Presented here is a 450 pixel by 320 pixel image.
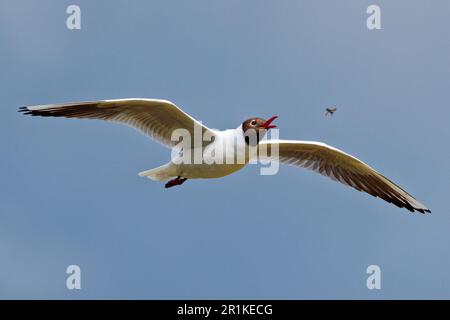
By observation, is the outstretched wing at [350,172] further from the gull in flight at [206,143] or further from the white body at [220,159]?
the white body at [220,159]

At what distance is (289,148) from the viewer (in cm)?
994

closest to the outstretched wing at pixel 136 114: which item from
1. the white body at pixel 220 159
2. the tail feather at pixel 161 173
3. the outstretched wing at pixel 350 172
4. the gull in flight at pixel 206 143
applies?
the gull in flight at pixel 206 143

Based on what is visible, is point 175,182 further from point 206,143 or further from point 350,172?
point 350,172

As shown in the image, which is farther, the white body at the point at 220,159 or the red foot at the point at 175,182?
the red foot at the point at 175,182

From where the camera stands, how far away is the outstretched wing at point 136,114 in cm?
898

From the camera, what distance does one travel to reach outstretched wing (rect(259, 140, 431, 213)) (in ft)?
32.8

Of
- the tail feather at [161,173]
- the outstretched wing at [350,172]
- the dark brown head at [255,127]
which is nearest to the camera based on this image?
the dark brown head at [255,127]

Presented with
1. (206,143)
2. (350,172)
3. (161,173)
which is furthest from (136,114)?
(350,172)

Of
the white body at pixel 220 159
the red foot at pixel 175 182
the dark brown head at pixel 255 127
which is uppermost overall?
the dark brown head at pixel 255 127

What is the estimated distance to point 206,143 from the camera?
30.1 feet

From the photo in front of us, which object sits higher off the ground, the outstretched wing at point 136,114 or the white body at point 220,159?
the outstretched wing at point 136,114

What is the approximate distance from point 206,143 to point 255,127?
2.01 feet

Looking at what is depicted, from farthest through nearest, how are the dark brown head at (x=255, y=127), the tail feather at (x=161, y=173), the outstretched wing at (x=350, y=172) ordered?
the outstretched wing at (x=350, y=172)
the tail feather at (x=161, y=173)
the dark brown head at (x=255, y=127)

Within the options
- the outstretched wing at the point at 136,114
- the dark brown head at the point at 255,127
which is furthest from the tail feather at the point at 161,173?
the dark brown head at the point at 255,127
